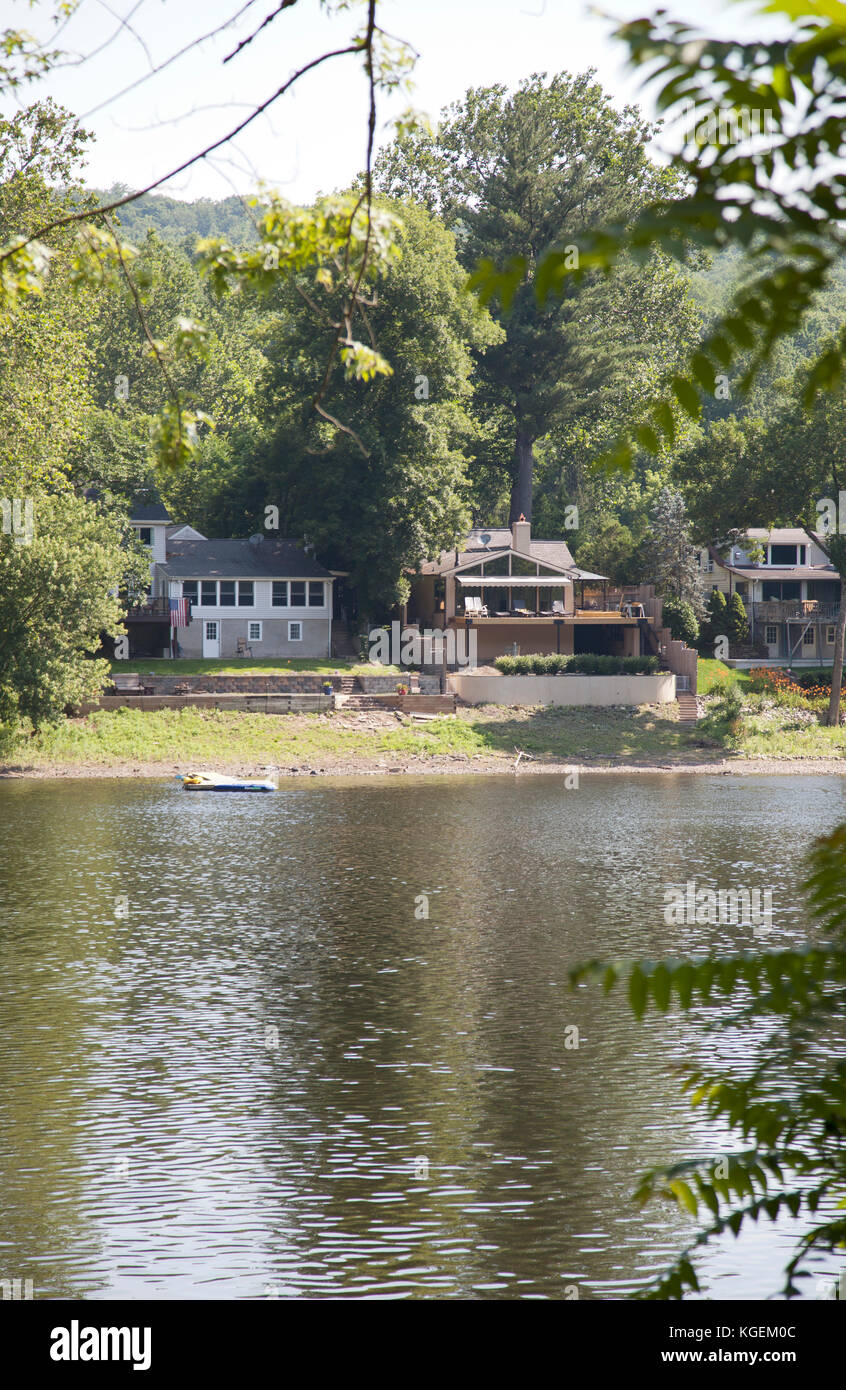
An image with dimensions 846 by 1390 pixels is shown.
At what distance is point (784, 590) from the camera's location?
8450 centimetres

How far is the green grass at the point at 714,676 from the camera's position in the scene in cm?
7325

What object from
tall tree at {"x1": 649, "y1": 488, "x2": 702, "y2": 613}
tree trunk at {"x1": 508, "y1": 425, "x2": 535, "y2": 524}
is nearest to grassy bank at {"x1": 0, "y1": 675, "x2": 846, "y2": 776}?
tall tree at {"x1": 649, "y1": 488, "x2": 702, "y2": 613}

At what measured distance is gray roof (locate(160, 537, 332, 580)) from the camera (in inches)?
2958

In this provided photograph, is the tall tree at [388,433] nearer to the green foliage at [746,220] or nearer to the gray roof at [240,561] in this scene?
the gray roof at [240,561]

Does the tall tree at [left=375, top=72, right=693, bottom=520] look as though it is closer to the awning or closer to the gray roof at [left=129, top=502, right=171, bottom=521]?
the awning

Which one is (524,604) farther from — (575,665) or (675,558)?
→ (675,558)

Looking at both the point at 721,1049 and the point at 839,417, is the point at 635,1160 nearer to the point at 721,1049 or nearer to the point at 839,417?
the point at 721,1049

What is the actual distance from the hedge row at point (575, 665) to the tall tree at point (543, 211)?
20.9 m

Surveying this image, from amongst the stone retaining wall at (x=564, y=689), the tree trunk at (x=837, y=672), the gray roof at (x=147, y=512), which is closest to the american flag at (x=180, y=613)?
the gray roof at (x=147, y=512)

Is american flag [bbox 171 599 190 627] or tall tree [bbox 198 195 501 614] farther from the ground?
tall tree [bbox 198 195 501 614]

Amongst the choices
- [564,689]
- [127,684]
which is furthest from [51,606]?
[564,689]

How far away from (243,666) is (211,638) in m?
6.13

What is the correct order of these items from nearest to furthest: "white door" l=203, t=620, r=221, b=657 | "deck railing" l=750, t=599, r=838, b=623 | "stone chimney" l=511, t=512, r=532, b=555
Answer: "white door" l=203, t=620, r=221, b=657 → "stone chimney" l=511, t=512, r=532, b=555 → "deck railing" l=750, t=599, r=838, b=623

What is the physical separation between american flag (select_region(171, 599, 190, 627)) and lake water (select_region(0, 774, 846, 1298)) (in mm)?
32544
